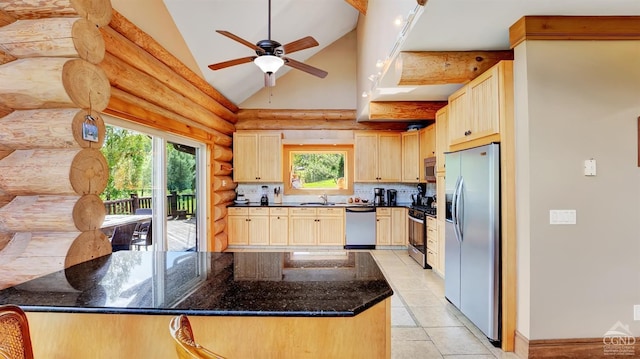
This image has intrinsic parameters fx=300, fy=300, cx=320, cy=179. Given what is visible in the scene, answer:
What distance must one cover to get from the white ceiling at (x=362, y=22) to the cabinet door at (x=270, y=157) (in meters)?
0.97

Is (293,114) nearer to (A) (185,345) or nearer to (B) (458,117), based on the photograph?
(B) (458,117)

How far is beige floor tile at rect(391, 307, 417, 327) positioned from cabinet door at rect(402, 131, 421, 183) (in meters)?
3.07

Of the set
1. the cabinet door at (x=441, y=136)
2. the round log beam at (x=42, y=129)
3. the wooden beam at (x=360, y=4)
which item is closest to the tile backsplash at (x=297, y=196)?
the cabinet door at (x=441, y=136)

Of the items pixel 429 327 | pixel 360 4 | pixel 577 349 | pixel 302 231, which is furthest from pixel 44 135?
pixel 360 4

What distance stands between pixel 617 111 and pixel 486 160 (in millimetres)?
929

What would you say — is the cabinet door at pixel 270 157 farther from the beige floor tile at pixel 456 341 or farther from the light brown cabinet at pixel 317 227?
the beige floor tile at pixel 456 341

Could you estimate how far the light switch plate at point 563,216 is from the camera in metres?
2.23

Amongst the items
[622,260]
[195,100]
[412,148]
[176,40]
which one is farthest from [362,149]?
[622,260]

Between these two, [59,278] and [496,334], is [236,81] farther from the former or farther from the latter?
[496,334]

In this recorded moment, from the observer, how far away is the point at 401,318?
2986 mm

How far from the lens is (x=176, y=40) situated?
3.46 meters

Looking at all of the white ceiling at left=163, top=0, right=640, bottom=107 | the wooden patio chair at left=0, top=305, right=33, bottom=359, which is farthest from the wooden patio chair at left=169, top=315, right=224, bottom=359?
the white ceiling at left=163, top=0, right=640, bottom=107

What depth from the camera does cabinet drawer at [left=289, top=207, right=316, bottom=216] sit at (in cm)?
580

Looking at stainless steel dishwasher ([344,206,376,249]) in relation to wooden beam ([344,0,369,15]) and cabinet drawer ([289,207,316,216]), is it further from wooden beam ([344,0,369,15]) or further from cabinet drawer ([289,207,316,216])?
wooden beam ([344,0,369,15])
